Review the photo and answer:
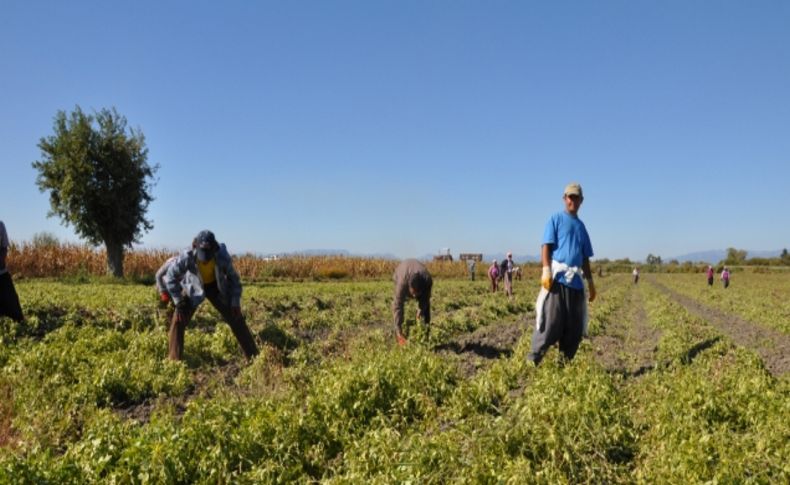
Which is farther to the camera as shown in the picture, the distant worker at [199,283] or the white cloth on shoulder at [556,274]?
the distant worker at [199,283]

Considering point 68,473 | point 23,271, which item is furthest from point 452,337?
point 23,271

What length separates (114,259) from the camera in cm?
2595

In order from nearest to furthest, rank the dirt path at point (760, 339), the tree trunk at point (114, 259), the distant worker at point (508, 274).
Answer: the dirt path at point (760, 339), the distant worker at point (508, 274), the tree trunk at point (114, 259)

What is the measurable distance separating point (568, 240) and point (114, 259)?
80.8ft

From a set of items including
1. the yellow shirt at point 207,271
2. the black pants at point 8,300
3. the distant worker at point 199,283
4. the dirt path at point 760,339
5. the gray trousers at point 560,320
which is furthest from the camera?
the dirt path at point 760,339

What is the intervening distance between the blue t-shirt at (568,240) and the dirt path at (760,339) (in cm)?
354

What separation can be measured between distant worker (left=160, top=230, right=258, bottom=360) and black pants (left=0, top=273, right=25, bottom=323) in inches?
115

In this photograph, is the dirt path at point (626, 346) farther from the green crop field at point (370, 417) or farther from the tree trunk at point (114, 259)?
the tree trunk at point (114, 259)

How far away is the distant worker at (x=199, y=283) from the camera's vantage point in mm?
7199

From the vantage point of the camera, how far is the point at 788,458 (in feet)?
11.5

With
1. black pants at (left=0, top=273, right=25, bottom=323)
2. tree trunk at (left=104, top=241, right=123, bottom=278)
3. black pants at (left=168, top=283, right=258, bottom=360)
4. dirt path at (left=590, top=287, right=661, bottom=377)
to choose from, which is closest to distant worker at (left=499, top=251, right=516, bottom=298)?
dirt path at (left=590, top=287, right=661, bottom=377)

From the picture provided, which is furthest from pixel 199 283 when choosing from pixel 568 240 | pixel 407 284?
pixel 568 240

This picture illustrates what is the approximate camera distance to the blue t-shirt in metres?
6.27

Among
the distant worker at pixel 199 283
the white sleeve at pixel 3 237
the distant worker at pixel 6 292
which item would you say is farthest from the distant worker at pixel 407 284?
the white sleeve at pixel 3 237
